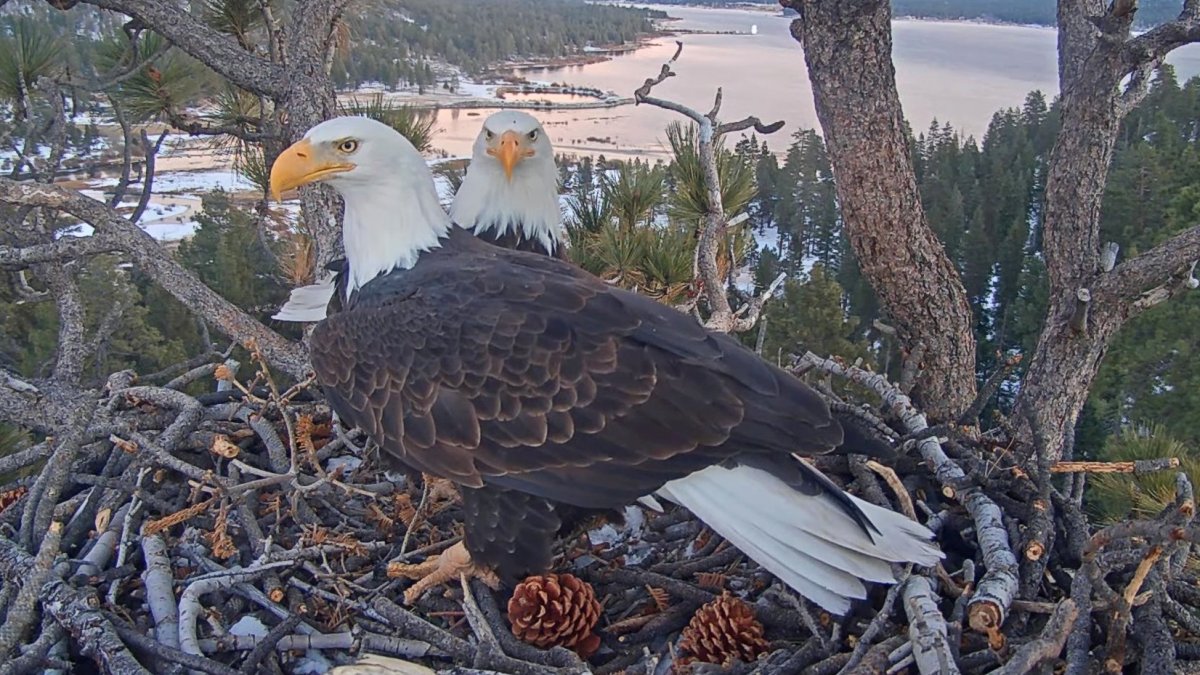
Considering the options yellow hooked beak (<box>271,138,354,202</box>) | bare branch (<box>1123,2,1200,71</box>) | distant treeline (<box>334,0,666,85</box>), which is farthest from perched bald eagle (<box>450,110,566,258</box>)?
distant treeline (<box>334,0,666,85</box>)

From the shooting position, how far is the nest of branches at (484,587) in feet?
6.64

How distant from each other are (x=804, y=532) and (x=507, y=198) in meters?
1.87

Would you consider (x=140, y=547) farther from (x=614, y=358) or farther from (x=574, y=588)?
(x=614, y=358)

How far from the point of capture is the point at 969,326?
13.3 ft

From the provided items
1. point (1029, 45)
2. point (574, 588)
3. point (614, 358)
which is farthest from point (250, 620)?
point (1029, 45)

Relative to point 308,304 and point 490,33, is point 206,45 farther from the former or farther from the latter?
point 490,33

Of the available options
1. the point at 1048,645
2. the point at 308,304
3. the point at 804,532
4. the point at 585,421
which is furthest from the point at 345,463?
the point at 1048,645

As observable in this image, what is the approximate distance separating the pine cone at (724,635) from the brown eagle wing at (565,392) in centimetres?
36

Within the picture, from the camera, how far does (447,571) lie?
8.19 feet

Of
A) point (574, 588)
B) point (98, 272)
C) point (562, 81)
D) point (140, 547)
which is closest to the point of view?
point (574, 588)

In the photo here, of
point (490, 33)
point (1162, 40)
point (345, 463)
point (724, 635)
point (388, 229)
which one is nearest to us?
point (724, 635)

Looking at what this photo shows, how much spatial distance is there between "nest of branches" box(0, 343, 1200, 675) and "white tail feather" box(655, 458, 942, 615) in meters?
0.07

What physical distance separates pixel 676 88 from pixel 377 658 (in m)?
17.8

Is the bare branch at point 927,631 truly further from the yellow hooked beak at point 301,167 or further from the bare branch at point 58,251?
the bare branch at point 58,251
